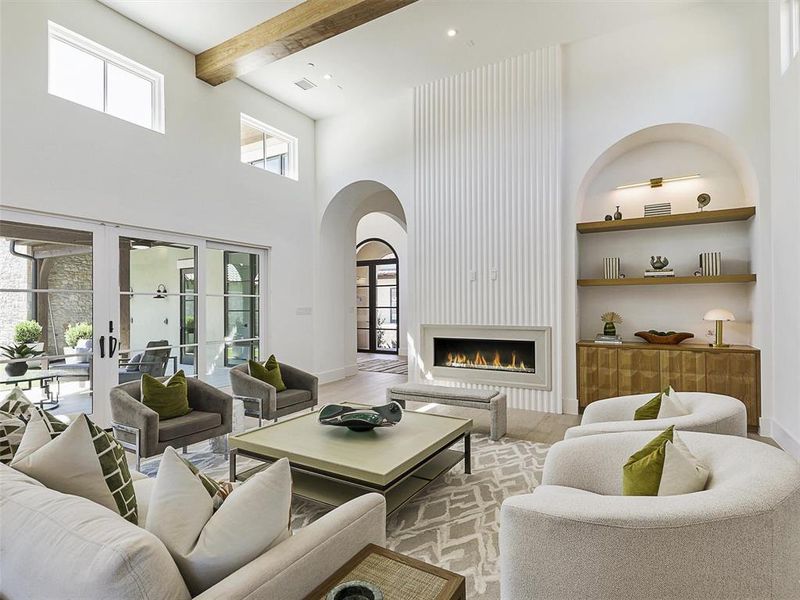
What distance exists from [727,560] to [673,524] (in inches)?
6.4

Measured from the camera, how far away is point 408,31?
4617mm

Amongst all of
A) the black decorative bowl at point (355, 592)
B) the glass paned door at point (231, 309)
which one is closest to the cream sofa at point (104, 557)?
the black decorative bowl at point (355, 592)

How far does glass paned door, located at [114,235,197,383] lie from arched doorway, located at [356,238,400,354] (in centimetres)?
610

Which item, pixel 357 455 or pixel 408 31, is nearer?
pixel 357 455

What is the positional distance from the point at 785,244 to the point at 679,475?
321 centimetres

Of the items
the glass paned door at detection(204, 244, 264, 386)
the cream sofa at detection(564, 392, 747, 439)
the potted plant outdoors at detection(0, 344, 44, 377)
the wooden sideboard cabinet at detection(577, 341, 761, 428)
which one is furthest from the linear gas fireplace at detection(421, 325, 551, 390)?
the potted plant outdoors at detection(0, 344, 44, 377)

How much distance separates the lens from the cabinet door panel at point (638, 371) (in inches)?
179

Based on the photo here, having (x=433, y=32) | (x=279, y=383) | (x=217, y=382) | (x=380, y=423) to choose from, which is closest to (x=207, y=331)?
(x=217, y=382)

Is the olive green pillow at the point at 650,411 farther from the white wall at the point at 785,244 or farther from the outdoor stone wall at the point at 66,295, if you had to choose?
the outdoor stone wall at the point at 66,295

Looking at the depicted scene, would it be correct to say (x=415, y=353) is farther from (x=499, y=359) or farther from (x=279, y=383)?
(x=279, y=383)

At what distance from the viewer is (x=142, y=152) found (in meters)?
4.50

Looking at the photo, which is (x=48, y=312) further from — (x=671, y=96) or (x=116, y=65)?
(x=671, y=96)

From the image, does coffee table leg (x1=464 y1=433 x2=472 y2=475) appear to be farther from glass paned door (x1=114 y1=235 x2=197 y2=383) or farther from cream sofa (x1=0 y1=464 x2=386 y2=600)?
glass paned door (x1=114 y1=235 x2=197 y2=383)

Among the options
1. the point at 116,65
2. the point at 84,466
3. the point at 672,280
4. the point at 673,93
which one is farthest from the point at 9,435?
the point at 673,93
